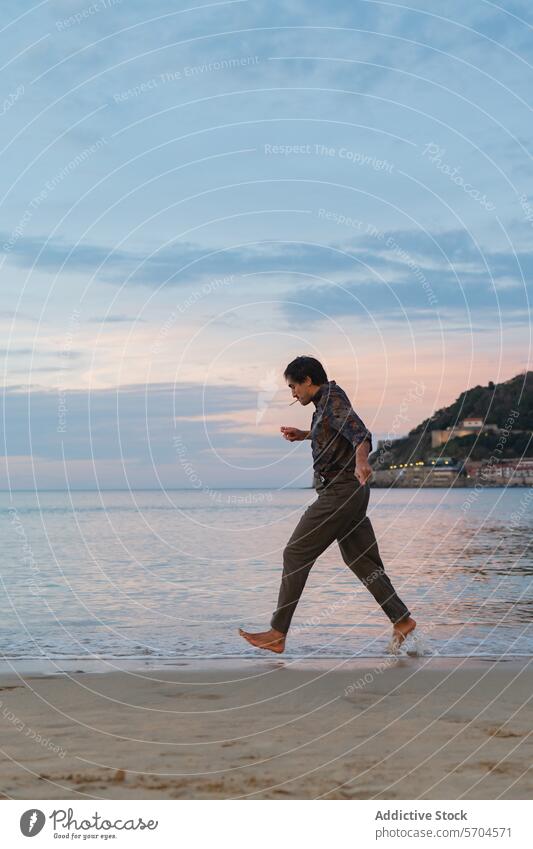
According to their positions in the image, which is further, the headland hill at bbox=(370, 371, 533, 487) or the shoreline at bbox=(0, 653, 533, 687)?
the headland hill at bbox=(370, 371, 533, 487)

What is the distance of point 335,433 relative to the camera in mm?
8391

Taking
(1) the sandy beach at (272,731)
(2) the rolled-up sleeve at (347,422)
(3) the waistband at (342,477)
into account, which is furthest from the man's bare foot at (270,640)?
(2) the rolled-up sleeve at (347,422)

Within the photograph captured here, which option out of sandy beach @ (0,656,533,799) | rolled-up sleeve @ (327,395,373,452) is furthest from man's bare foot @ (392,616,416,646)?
rolled-up sleeve @ (327,395,373,452)

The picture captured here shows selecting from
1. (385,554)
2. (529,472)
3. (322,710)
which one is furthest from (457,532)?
(529,472)

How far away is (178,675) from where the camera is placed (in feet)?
26.8

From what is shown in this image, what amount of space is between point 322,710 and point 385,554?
17.3 m

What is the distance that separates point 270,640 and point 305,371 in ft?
7.65

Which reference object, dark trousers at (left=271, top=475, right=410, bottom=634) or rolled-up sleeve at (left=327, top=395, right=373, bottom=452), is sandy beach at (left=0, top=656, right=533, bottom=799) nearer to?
dark trousers at (left=271, top=475, right=410, bottom=634)

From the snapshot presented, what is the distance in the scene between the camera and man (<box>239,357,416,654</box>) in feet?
27.4

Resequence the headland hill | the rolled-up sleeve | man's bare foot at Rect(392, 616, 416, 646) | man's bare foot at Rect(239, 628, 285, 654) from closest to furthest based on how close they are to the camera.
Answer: the rolled-up sleeve → man's bare foot at Rect(239, 628, 285, 654) → man's bare foot at Rect(392, 616, 416, 646) → the headland hill

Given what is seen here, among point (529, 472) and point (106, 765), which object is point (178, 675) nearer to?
point (106, 765)

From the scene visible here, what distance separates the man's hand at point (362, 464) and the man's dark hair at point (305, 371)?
0.76 m
